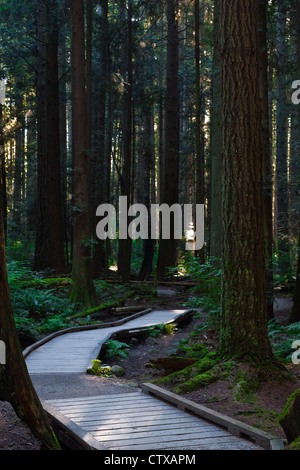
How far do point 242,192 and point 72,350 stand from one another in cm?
515

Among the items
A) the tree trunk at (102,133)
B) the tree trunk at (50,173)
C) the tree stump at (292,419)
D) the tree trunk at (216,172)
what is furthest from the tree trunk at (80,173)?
the tree stump at (292,419)

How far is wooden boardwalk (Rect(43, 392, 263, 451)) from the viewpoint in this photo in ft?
14.6

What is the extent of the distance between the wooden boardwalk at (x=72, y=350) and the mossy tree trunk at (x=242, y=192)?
3.13 metres

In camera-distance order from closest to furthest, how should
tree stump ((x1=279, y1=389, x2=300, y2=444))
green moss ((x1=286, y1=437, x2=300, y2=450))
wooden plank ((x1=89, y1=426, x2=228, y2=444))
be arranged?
1. green moss ((x1=286, y1=437, x2=300, y2=450))
2. tree stump ((x1=279, y1=389, x2=300, y2=444))
3. wooden plank ((x1=89, y1=426, x2=228, y2=444))

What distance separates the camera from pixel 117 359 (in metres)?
10.2

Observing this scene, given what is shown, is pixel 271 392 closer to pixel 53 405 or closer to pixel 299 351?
pixel 299 351

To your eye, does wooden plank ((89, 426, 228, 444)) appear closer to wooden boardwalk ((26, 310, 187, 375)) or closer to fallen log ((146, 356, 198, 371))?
fallen log ((146, 356, 198, 371))

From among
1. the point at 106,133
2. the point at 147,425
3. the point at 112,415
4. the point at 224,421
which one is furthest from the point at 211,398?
the point at 106,133

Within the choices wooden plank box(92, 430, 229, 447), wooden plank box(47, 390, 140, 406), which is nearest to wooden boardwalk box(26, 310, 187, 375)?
wooden plank box(47, 390, 140, 406)

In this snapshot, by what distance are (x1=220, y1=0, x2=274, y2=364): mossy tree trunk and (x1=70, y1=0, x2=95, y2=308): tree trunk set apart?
7.92 metres

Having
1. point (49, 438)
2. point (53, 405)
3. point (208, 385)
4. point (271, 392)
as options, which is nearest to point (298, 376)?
point (271, 392)

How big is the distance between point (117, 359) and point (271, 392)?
4.76 m

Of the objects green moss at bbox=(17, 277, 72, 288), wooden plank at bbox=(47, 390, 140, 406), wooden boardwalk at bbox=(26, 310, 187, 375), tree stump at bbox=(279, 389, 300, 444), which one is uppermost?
tree stump at bbox=(279, 389, 300, 444)

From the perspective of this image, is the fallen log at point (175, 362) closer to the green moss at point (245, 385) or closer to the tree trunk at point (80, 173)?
the green moss at point (245, 385)
